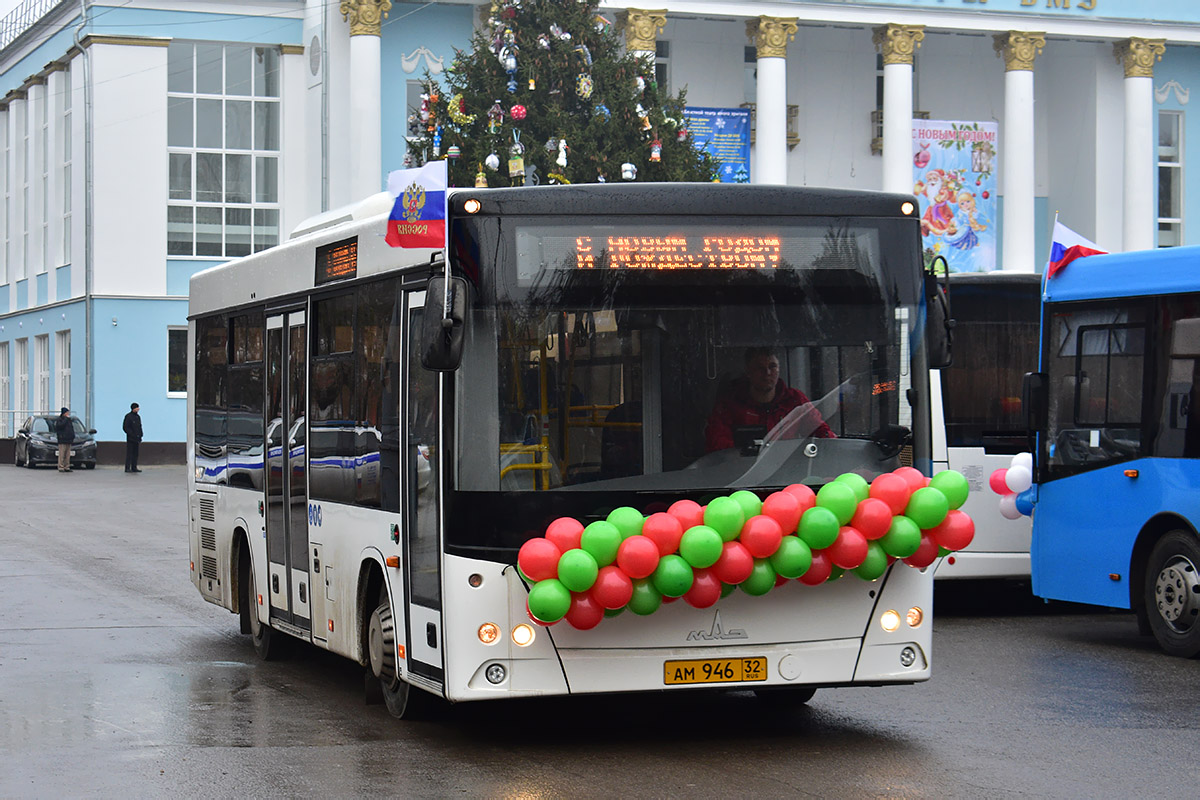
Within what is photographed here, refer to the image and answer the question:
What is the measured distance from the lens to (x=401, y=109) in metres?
51.8

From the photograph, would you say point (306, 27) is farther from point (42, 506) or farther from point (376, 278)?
point (376, 278)

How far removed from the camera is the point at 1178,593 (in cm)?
1194

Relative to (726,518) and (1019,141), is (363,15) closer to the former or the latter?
(1019,141)

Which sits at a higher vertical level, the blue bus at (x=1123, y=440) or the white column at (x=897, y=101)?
the white column at (x=897, y=101)

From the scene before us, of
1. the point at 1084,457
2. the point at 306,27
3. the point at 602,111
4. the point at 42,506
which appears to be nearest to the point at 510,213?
the point at 1084,457

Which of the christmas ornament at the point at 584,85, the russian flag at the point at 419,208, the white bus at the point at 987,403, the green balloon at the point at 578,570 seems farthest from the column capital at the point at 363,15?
the green balloon at the point at 578,570

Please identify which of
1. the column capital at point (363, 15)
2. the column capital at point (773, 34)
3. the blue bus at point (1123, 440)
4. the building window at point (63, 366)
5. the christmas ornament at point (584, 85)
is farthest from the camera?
the building window at point (63, 366)

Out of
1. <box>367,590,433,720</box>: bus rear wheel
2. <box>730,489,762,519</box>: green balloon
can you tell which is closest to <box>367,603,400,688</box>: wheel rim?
<box>367,590,433,720</box>: bus rear wheel

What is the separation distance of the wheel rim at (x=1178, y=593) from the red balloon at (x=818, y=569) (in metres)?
4.68

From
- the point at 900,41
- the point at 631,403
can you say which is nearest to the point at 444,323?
the point at 631,403

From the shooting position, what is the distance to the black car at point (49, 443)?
47.2 meters

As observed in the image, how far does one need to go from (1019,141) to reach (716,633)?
47.7m

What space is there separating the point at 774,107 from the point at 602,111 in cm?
1722

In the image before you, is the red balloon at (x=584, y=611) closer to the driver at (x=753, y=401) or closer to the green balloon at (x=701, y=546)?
the green balloon at (x=701, y=546)
